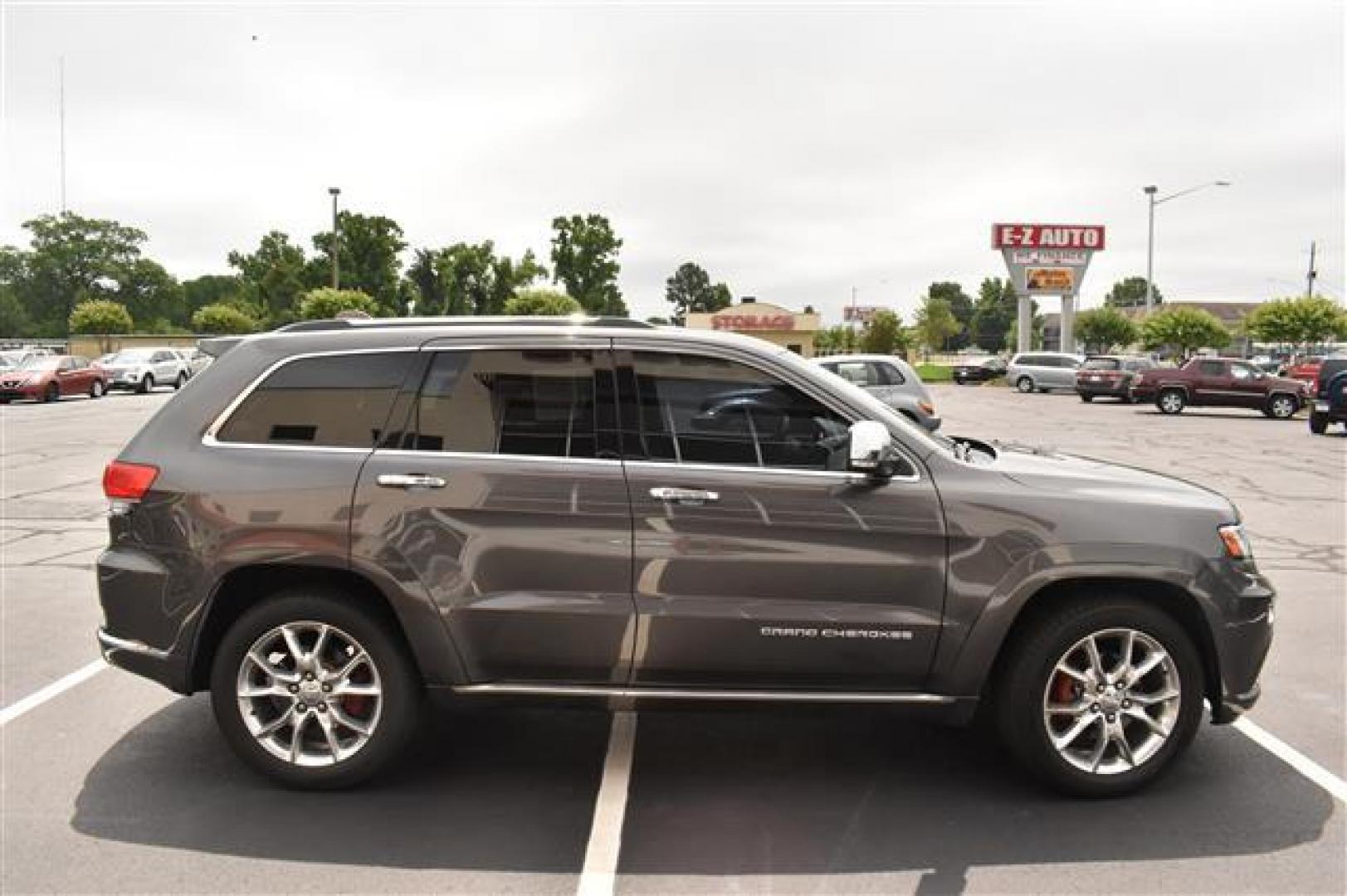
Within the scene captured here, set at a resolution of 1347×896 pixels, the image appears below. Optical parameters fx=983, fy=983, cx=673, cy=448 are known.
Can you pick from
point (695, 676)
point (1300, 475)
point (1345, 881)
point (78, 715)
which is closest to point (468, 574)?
point (695, 676)

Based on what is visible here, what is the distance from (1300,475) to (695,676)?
1362 centimetres

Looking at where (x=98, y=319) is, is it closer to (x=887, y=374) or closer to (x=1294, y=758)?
(x=887, y=374)

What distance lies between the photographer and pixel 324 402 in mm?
3938

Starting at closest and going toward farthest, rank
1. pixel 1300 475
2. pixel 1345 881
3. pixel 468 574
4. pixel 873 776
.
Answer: pixel 1345 881
pixel 468 574
pixel 873 776
pixel 1300 475

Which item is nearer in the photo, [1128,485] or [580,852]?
[580,852]

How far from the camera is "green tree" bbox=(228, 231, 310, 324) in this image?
292 feet

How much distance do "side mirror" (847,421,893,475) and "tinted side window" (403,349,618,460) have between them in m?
0.91

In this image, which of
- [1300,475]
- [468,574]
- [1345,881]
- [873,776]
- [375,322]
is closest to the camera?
[1345,881]

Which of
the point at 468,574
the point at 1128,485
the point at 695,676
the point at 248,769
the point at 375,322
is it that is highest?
the point at 375,322

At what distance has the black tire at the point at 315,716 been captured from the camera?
3.76m

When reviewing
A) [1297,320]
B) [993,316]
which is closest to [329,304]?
[1297,320]

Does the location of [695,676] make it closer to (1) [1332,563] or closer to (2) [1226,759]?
(2) [1226,759]

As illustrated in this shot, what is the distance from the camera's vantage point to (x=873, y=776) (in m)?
3.99

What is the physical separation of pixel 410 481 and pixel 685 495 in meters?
1.04
